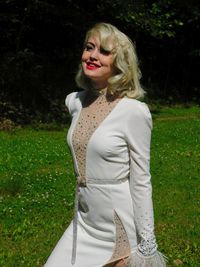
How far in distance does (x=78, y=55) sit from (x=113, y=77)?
78.9 ft

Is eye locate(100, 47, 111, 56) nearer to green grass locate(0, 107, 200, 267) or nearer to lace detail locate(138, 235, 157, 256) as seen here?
lace detail locate(138, 235, 157, 256)

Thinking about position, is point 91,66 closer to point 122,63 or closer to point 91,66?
point 91,66

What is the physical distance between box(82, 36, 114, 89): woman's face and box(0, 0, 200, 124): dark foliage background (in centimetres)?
1653

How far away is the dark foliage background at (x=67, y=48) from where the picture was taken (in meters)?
22.1

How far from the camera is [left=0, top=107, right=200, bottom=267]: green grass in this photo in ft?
24.0

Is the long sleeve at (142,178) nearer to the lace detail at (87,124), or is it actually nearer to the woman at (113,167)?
the woman at (113,167)

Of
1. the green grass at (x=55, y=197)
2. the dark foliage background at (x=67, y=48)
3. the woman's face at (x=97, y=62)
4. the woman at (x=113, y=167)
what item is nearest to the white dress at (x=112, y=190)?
the woman at (x=113, y=167)

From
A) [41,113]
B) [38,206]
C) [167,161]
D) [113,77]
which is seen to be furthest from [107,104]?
[41,113]

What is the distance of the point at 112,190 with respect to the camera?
3.70m

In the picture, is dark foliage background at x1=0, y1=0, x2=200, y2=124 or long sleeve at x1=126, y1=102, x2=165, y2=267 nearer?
long sleeve at x1=126, y1=102, x2=165, y2=267

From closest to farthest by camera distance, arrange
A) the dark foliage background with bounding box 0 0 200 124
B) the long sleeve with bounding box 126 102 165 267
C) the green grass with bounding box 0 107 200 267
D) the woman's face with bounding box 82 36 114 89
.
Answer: the long sleeve with bounding box 126 102 165 267
the woman's face with bounding box 82 36 114 89
the green grass with bounding box 0 107 200 267
the dark foliage background with bounding box 0 0 200 124

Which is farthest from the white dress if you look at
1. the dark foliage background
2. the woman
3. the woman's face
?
the dark foliage background

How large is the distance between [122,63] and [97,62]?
156 millimetres

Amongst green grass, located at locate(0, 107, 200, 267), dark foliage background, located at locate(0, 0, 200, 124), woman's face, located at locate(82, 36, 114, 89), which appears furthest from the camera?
dark foliage background, located at locate(0, 0, 200, 124)
